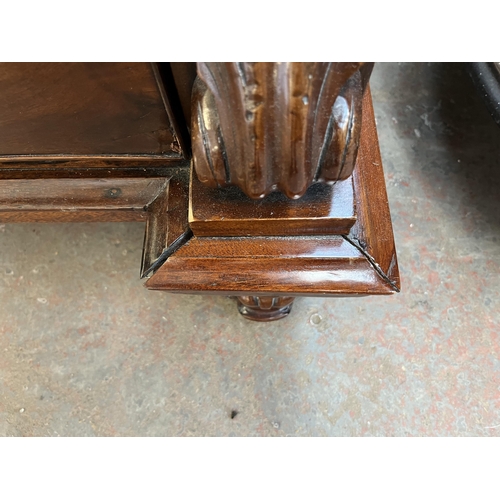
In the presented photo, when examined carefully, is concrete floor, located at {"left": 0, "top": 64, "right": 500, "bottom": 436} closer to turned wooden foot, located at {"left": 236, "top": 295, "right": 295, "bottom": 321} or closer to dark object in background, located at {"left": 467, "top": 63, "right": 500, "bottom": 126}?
turned wooden foot, located at {"left": 236, "top": 295, "right": 295, "bottom": 321}

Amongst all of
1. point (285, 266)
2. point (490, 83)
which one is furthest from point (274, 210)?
point (490, 83)

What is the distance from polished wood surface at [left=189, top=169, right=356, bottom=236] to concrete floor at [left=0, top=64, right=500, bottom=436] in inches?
15.9

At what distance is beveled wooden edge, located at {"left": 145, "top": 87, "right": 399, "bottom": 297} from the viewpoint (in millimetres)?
502

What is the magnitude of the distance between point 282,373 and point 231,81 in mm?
597

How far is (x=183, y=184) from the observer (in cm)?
55

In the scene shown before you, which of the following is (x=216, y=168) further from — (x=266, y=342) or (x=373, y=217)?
(x=266, y=342)

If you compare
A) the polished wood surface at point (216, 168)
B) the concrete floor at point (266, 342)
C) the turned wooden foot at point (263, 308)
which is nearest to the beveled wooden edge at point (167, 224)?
the polished wood surface at point (216, 168)

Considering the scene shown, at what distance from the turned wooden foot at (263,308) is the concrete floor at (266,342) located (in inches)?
1.4

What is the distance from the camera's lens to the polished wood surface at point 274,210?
471 mm

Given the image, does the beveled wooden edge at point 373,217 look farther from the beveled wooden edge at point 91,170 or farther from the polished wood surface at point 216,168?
the beveled wooden edge at point 91,170

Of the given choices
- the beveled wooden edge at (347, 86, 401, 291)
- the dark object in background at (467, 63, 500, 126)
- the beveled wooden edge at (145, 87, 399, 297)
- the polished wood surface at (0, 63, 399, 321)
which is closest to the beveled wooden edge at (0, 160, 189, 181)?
the polished wood surface at (0, 63, 399, 321)

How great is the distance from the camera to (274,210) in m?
0.47

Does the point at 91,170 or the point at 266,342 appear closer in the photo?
the point at 91,170

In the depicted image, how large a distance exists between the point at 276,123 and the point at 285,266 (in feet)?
0.63
